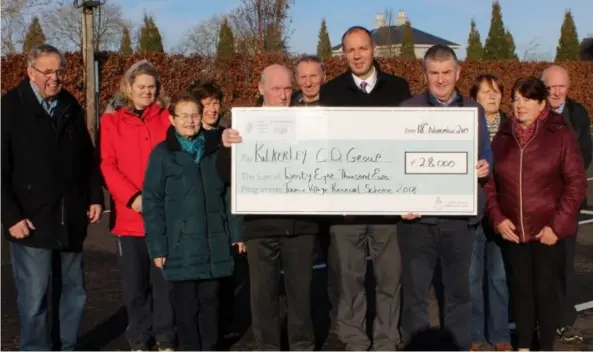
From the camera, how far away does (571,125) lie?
6.02 meters

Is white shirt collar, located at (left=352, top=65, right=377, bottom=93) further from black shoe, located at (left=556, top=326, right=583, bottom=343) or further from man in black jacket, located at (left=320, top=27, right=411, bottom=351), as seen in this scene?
black shoe, located at (left=556, top=326, right=583, bottom=343)

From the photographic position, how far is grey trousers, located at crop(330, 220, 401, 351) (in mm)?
5492

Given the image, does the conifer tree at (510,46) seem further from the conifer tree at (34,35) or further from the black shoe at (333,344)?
the black shoe at (333,344)

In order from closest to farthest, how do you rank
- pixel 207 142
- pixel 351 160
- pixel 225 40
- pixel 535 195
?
pixel 535 195
pixel 351 160
pixel 207 142
pixel 225 40

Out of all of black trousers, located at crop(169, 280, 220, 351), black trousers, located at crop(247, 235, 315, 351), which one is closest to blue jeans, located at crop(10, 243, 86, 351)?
black trousers, located at crop(169, 280, 220, 351)

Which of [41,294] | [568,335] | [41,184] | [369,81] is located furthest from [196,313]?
[568,335]

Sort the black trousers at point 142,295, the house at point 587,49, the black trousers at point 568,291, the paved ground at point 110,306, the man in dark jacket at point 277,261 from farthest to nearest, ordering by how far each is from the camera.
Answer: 1. the house at point 587,49
2. the paved ground at point 110,306
3. the black trousers at point 568,291
4. the black trousers at point 142,295
5. the man in dark jacket at point 277,261

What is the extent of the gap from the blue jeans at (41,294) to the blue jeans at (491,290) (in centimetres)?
304

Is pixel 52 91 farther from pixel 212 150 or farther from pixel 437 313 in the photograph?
pixel 437 313

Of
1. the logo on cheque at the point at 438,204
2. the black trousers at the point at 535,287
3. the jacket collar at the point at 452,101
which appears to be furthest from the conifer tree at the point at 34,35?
the black trousers at the point at 535,287

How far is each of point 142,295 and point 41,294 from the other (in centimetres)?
76

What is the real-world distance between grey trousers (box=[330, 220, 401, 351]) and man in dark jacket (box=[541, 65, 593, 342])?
57.7 inches

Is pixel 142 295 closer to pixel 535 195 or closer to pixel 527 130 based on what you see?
pixel 535 195

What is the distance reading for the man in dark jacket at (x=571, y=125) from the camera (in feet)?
19.9
